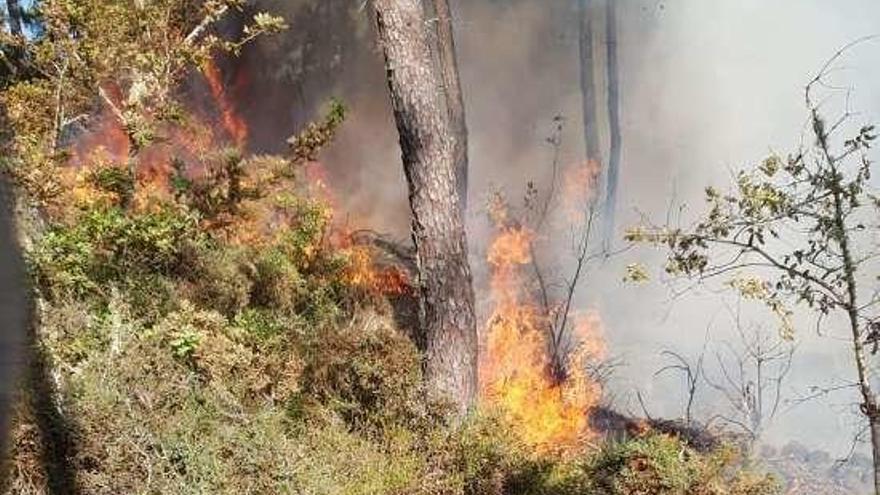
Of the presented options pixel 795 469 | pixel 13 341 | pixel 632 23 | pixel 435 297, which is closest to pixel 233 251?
pixel 435 297

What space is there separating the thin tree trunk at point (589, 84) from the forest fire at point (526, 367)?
204cm

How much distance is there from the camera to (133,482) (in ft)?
21.0

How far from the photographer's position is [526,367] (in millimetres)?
10945

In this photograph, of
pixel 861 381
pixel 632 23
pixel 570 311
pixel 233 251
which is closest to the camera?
pixel 861 381

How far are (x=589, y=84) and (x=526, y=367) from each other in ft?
19.7

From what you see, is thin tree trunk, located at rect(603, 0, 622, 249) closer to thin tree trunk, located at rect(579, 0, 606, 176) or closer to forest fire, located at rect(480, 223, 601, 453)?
thin tree trunk, located at rect(579, 0, 606, 176)

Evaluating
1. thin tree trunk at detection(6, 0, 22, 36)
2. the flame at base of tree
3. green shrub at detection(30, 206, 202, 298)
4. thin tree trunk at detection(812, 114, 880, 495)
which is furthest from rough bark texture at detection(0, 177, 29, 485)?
thin tree trunk at detection(6, 0, 22, 36)

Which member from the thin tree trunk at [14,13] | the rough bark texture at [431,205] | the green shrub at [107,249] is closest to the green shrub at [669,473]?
the rough bark texture at [431,205]

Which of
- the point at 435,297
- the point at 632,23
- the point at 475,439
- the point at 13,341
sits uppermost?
the point at 632,23

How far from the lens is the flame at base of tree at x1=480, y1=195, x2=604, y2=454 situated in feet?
30.3

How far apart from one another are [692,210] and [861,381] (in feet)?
25.0

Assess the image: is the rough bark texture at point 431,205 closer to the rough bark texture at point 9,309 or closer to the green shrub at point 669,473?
the green shrub at point 669,473

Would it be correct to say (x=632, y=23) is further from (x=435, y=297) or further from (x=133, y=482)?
(x=133, y=482)

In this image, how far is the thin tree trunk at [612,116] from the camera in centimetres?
1430
